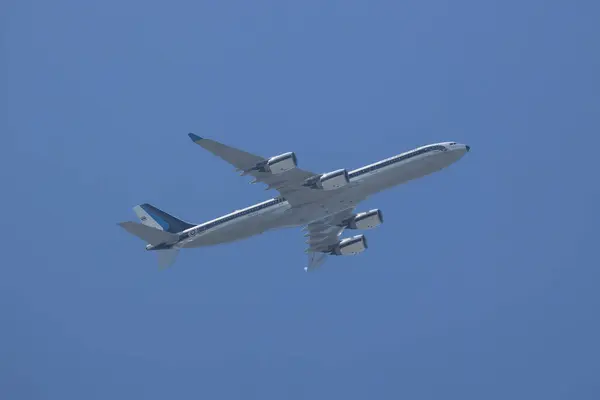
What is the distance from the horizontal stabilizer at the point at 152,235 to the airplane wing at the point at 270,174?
11.3 meters

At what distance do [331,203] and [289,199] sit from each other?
4118mm

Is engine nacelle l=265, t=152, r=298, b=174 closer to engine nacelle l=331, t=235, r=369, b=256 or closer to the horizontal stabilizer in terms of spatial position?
the horizontal stabilizer

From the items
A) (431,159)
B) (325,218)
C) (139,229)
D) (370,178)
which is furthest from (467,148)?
(139,229)

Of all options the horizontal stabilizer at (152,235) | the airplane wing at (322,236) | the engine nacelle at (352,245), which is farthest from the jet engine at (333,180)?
the horizontal stabilizer at (152,235)

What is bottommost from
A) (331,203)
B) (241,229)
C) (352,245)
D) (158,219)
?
(352,245)

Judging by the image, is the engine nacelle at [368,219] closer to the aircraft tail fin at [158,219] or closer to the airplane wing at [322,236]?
the airplane wing at [322,236]

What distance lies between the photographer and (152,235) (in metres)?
99.1

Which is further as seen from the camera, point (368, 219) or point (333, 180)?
point (368, 219)

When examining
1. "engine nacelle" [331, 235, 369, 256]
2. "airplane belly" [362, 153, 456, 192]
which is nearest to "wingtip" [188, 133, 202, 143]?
"airplane belly" [362, 153, 456, 192]

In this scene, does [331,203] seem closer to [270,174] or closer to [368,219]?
[368,219]

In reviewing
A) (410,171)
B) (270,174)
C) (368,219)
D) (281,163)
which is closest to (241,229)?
(270,174)

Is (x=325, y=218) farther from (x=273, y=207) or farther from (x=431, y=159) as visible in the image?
(x=431, y=159)

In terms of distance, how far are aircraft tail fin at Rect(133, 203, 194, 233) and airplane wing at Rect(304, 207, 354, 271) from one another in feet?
44.5

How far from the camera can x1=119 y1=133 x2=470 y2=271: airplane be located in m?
92.8
